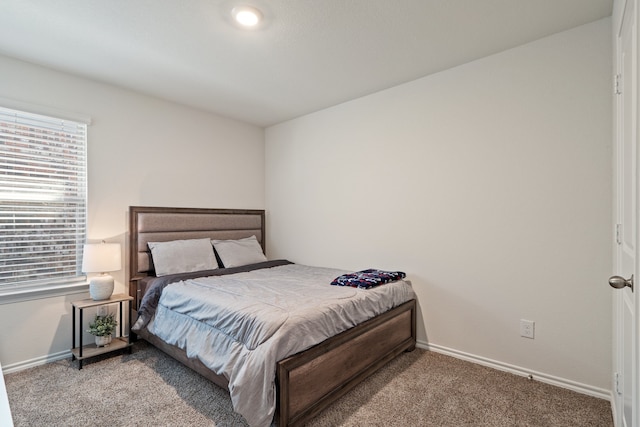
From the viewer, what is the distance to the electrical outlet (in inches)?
92.3

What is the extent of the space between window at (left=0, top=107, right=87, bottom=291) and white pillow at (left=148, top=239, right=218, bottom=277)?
633 millimetres

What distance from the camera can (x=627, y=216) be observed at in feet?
4.86

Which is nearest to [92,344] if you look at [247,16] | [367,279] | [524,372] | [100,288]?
[100,288]

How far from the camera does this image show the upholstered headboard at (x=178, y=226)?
125 inches

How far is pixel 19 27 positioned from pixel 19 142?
0.91 metres

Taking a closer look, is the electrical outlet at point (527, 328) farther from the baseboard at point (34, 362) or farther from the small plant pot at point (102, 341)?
the baseboard at point (34, 362)

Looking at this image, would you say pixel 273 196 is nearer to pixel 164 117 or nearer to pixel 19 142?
pixel 164 117

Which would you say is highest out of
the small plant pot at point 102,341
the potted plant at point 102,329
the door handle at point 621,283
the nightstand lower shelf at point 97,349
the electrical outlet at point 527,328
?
the door handle at point 621,283

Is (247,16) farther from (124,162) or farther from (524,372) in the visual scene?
(524,372)

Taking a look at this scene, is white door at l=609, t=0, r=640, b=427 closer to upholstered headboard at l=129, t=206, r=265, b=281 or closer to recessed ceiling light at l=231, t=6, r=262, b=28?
recessed ceiling light at l=231, t=6, r=262, b=28

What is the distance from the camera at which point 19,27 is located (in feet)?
7.07

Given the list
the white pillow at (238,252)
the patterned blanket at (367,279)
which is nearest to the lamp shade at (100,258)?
the white pillow at (238,252)

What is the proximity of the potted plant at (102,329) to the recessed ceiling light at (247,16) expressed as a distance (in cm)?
267

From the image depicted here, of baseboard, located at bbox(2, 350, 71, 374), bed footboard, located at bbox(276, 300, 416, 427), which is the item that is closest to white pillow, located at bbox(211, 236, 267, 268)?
baseboard, located at bbox(2, 350, 71, 374)
